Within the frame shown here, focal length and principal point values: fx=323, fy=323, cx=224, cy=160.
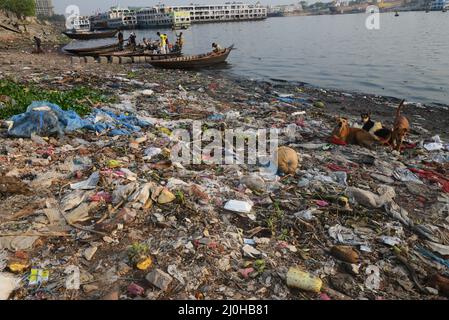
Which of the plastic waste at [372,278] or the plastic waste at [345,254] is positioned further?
the plastic waste at [345,254]

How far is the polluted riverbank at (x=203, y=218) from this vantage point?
3.07 meters

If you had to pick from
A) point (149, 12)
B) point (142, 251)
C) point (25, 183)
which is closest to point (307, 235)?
point (142, 251)

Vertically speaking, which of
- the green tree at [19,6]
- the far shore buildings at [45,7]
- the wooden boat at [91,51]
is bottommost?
the wooden boat at [91,51]

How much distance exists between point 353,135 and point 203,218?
4.68 metres

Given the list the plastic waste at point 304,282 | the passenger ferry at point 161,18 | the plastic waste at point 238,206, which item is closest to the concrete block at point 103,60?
the plastic waste at point 238,206

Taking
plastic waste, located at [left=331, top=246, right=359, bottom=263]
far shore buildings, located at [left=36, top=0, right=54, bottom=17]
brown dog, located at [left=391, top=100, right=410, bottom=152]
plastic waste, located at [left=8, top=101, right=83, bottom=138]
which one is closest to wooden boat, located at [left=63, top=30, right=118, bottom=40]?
plastic waste, located at [left=8, top=101, right=83, bottom=138]

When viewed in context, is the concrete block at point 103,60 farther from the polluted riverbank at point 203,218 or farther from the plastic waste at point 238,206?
the plastic waste at point 238,206

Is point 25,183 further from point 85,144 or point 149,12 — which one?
point 149,12

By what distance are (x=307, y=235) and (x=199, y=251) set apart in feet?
4.42

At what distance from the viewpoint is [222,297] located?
2914mm

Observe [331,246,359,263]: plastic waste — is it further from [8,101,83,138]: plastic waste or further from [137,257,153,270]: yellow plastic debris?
[8,101,83,138]: plastic waste

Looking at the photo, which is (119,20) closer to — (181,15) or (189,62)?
(181,15)

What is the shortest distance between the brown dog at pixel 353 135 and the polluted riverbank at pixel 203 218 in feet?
0.84

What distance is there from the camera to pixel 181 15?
8456cm
